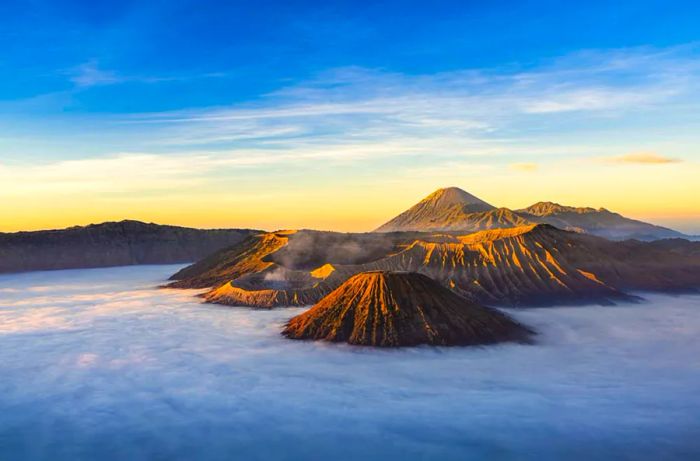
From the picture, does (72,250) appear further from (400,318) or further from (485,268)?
(400,318)

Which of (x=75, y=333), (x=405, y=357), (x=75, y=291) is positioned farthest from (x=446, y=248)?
(x=75, y=291)

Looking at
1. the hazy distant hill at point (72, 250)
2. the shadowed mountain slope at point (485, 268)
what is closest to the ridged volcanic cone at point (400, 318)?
the shadowed mountain slope at point (485, 268)

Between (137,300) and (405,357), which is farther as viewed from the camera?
(137,300)

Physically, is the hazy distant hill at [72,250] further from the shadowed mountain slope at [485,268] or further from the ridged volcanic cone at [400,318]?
the ridged volcanic cone at [400,318]

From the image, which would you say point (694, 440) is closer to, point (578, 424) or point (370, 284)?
point (578, 424)

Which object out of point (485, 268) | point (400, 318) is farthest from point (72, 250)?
point (400, 318)
